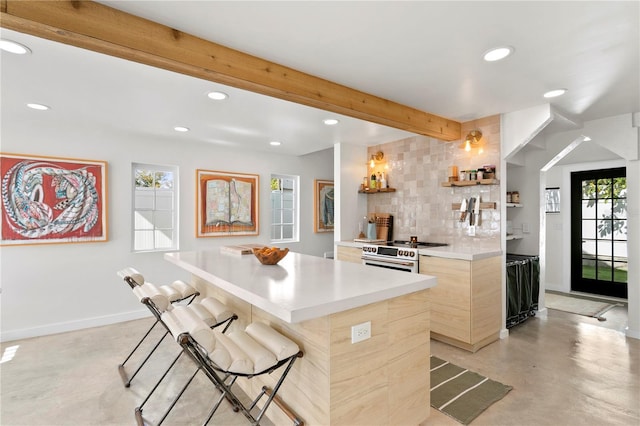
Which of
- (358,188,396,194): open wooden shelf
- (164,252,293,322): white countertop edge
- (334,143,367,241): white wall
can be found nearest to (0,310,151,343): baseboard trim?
(164,252,293,322): white countertop edge

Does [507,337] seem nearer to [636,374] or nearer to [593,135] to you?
[636,374]

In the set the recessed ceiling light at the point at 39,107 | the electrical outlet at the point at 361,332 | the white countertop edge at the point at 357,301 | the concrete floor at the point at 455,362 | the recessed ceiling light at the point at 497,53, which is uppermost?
the recessed ceiling light at the point at 497,53

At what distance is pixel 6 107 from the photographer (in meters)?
3.07

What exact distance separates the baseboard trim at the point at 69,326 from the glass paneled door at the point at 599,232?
21.2ft

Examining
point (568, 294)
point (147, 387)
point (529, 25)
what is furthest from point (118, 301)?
point (568, 294)

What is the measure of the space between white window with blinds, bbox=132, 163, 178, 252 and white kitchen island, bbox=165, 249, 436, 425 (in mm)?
2716

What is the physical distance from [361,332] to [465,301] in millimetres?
Answer: 1892

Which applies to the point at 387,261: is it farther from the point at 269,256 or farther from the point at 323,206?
the point at 323,206

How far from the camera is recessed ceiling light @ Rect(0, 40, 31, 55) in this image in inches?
75.5

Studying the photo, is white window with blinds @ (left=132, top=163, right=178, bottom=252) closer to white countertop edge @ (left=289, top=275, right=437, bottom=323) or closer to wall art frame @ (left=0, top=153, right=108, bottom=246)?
wall art frame @ (left=0, top=153, right=108, bottom=246)

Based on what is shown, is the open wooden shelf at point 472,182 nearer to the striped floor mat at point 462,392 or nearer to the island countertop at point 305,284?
the striped floor mat at point 462,392

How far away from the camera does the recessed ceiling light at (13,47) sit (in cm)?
192

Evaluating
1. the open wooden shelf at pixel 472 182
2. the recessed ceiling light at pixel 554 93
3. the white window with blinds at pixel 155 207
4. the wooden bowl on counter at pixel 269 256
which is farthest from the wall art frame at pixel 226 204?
the recessed ceiling light at pixel 554 93

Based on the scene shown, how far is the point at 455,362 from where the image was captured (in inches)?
113
